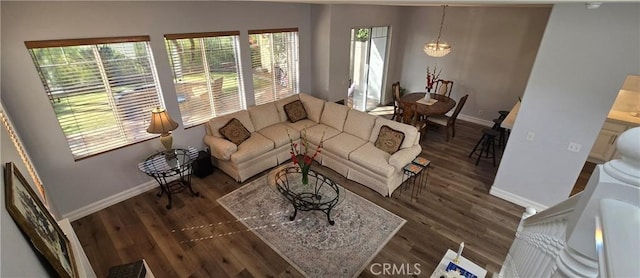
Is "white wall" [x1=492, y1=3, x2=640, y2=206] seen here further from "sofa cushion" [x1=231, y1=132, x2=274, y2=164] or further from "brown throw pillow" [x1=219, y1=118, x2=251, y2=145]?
"brown throw pillow" [x1=219, y1=118, x2=251, y2=145]

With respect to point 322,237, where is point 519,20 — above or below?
above

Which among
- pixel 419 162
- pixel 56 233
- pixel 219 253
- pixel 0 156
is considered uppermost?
pixel 0 156

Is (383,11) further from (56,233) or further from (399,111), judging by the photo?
(56,233)

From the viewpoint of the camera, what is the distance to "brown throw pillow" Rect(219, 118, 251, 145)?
451 cm

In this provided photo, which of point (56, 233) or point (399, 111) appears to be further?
point (399, 111)

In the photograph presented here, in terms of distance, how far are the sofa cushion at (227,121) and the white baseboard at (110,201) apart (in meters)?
1.21

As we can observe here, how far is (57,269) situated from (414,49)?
763cm

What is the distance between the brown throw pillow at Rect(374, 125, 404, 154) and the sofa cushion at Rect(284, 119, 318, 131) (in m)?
1.44

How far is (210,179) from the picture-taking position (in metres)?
4.56

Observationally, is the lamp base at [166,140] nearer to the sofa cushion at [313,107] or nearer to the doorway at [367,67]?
the sofa cushion at [313,107]

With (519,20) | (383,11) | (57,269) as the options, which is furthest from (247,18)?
(519,20)

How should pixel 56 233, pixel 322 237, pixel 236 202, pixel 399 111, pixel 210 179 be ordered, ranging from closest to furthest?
pixel 56 233 < pixel 322 237 < pixel 236 202 < pixel 210 179 < pixel 399 111

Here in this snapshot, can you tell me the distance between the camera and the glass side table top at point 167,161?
3.72 meters

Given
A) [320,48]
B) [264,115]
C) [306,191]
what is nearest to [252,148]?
[264,115]
